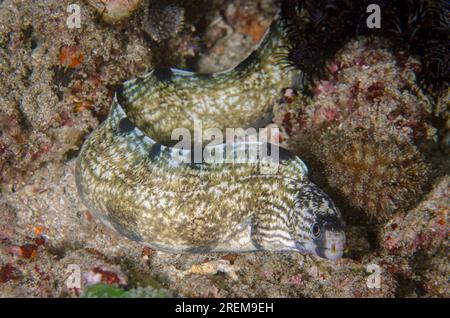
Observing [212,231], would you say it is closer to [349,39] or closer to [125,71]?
[125,71]

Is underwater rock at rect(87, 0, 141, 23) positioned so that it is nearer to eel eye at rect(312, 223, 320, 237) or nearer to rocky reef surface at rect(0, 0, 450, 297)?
rocky reef surface at rect(0, 0, 450, 297)

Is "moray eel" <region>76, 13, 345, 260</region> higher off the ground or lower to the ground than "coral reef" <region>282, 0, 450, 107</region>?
lower

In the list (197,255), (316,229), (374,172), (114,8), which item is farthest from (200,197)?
(114,8)

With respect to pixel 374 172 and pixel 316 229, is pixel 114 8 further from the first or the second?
pixel 374 172

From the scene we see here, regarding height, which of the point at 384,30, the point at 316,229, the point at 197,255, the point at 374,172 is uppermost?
the point at 384,30

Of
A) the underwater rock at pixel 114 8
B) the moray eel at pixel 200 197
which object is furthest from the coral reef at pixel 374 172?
the underwater rock at pixel 114 8

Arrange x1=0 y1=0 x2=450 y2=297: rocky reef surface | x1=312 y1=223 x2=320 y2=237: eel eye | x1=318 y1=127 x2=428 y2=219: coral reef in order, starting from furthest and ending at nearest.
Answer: x1=318 y1=127 x2=428 y2=219: coral reef < x1=0 y1=0 x2=450 y2=297: rocky reef surface < x1=312 y1=223 x2=320 y2=237: eel eye

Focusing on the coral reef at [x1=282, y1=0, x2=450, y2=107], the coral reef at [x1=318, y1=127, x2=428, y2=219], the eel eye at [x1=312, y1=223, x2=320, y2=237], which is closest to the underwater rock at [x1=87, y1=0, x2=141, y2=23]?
the coral reef at [x1=282, y1=0, x2=450, y2=107]

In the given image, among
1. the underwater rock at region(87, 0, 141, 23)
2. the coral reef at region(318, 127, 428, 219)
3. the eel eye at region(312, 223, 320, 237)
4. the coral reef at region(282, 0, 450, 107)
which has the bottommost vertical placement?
the eel eye at region(312, 223, 320, 237)

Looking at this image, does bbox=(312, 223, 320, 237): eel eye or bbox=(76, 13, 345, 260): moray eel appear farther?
bbox=(76, 13, 345, 260): moray eel
